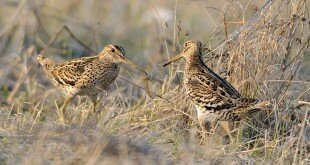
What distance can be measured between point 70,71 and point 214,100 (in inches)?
64.1

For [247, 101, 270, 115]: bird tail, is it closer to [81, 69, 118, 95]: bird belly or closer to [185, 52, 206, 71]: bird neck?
[185, 52, 206, 71]: bird neck

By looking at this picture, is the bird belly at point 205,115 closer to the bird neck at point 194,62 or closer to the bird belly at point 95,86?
the bird neck at point 194,62

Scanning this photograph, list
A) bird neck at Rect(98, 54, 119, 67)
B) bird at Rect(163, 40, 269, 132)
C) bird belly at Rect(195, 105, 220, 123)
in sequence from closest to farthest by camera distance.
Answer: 1. bird at Rect(163, 40, 269, 132)
2. bird belly at Rect(195, 105, 220, 123)
3. bird neck at Rect(98, 54, 119, 67)

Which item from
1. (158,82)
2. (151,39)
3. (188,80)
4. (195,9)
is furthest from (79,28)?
(188,80)

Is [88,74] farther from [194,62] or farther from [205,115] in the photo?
[205,115]

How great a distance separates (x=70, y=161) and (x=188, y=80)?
1987 millimetres

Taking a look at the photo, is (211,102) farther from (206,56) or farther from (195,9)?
(195,9)

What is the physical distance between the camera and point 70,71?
8016mm

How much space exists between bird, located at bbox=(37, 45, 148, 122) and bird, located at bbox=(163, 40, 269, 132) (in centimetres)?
79

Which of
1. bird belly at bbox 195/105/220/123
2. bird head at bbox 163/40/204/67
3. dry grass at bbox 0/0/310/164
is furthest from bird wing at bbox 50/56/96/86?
bird belly at bbox 195/105/220/123

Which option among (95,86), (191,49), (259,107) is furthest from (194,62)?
(95,86)

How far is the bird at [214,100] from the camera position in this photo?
6770mm

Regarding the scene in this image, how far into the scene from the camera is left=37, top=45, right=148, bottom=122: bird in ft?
25.9

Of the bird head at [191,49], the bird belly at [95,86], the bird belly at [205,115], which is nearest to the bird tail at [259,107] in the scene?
the bird belly at [205,115]
